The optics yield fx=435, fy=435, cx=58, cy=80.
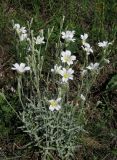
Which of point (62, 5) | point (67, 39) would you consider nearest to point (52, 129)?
point (67, 39)

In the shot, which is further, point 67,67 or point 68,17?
point 68,17

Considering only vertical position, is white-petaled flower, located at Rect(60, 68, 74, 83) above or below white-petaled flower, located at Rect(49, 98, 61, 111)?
above

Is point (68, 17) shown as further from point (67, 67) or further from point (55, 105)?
point (55, 105)

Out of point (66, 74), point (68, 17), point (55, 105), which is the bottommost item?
point (55, 105)

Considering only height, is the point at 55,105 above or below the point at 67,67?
below

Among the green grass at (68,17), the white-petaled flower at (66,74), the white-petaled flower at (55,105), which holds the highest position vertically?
the green grass at (68,17)

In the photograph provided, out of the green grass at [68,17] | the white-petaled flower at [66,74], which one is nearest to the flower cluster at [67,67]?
the white-petaled flower at [66,74]

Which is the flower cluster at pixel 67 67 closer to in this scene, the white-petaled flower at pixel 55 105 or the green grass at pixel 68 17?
the white-petaled flower at pixel 55 105

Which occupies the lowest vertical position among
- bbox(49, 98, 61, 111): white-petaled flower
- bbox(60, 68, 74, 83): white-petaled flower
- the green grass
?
bbox(49, 98, 61, 111): white-petaled flower

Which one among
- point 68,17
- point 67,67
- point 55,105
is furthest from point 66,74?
point 68,17

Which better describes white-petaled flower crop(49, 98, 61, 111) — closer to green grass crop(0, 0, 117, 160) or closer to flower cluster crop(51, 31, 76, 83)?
flower cluster crop(51, 31, 76, 83)

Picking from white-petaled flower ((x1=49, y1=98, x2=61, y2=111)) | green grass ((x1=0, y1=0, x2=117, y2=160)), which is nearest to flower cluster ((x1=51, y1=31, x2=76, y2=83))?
white-petaled flower ((x1=49, y1=98, x2=61, y2=111))
